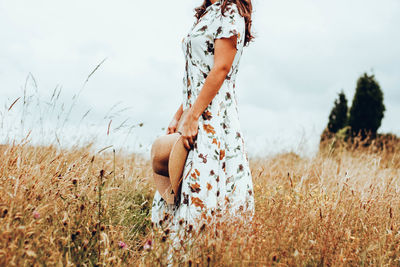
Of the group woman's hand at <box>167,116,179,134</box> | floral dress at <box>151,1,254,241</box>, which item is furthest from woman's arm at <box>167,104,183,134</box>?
floral dress at <box>151,1,254,241</box>

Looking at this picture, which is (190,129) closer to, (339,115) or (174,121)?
(174,121)

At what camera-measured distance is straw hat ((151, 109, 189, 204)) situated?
2262 millimetres

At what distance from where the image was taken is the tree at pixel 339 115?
736 inches

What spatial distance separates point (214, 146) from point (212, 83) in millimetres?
404

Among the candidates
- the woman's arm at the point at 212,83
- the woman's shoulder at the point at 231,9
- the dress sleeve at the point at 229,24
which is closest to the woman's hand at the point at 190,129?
the woman's arm at the point at 212,83

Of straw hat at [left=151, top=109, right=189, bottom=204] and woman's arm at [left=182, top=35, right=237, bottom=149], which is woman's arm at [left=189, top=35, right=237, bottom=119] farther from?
straw hat at [left=151, top=109, right=189, bottom=204]

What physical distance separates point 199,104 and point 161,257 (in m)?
1.01

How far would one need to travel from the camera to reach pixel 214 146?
7.48 ft

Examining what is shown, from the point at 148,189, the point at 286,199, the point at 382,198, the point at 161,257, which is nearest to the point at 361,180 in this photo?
the point at 382,198

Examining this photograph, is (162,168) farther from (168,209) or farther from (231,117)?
(231,117)

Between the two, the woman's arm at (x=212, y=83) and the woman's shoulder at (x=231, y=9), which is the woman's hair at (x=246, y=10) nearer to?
the woman's shoulder at (x=231, y=9)

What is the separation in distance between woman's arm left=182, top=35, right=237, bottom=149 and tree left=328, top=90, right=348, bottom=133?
58.0ft

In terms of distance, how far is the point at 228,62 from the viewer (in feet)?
7.40

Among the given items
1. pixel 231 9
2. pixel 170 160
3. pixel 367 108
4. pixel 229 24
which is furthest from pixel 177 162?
pixel 367 108
